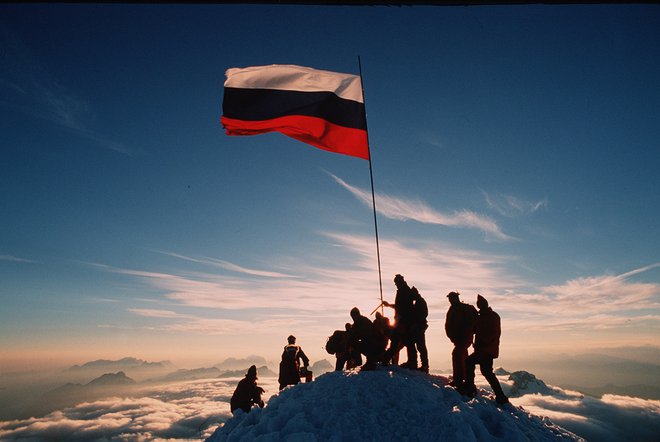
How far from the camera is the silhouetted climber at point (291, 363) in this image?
38.4ft

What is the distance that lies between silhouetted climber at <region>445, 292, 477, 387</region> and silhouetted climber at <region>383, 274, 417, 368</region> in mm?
1357

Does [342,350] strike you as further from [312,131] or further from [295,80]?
[295,80]

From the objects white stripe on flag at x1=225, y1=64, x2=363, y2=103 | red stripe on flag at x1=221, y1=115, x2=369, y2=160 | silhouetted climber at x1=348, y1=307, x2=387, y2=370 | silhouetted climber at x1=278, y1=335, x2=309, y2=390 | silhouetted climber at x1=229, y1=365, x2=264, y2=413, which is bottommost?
silhouetted climber at x1=229, y1=365, x2=264, y2=413

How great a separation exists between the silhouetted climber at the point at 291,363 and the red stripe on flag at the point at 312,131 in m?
7.53

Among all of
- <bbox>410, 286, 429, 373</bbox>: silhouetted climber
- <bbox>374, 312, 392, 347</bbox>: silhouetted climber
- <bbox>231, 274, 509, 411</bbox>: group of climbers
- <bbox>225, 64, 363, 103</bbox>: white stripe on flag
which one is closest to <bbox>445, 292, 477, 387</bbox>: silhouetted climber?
<bbox>231, 274, 509, 411</bbox>: group of climbers

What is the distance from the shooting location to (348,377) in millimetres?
8508

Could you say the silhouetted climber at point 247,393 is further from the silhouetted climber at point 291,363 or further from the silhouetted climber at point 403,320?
the silhouetted climber at point 403,320

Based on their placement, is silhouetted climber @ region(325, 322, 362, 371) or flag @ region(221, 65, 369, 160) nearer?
silhouetted climber @ region(325, 322, 362, 371)

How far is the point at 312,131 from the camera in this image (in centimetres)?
1218

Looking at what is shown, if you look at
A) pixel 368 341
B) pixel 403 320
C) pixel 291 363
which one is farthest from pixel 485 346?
pixel 291 363

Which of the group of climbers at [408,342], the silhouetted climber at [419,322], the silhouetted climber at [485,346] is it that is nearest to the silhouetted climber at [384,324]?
the group of climbers at [408,342]

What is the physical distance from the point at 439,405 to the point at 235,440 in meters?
4.70

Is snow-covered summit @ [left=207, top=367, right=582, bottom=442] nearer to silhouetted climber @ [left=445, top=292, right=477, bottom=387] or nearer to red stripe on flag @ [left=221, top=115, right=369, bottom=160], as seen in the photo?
silhouetted climber @ [left=445, top=292, right=477, bottom=387]

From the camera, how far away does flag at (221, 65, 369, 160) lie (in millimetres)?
11930
